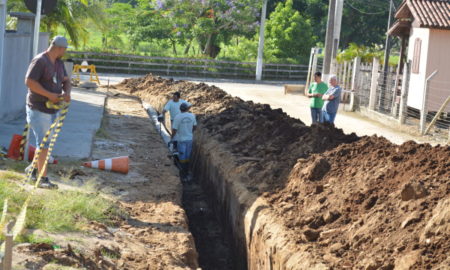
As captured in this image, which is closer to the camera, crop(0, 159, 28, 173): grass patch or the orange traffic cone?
crop(0, 159, 28, 173): grass patch

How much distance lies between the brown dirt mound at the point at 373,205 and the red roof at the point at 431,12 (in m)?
14.9

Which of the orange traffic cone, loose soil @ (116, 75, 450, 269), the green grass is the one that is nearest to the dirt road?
loose soil @ (116, 75, 450, 269)

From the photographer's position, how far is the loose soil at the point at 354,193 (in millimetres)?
7188

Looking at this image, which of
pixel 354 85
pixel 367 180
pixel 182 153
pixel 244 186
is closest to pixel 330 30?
pixel 354 85

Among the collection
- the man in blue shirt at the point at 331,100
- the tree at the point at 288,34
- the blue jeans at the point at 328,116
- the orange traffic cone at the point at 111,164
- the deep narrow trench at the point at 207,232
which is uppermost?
the tree at the point at 288,34

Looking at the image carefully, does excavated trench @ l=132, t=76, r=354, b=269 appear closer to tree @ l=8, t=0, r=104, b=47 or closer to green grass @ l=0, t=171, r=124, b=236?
green grass @ l=0, t=171, r=124, b=236

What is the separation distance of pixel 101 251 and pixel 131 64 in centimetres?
3707

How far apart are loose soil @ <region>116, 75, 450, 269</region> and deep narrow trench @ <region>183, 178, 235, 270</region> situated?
94cm

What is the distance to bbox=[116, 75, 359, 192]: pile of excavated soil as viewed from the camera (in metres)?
11.9

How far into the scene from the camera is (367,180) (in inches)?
368

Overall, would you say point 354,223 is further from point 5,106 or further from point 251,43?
point 251,43

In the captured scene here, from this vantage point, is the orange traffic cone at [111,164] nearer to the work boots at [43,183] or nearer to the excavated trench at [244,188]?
the excavated trench at [244,188]

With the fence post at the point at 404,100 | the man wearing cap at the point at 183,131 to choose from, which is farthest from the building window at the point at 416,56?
the man wearing cap at the point at 183,131

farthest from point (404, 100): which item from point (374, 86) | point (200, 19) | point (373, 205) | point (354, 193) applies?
point (200, 19)
